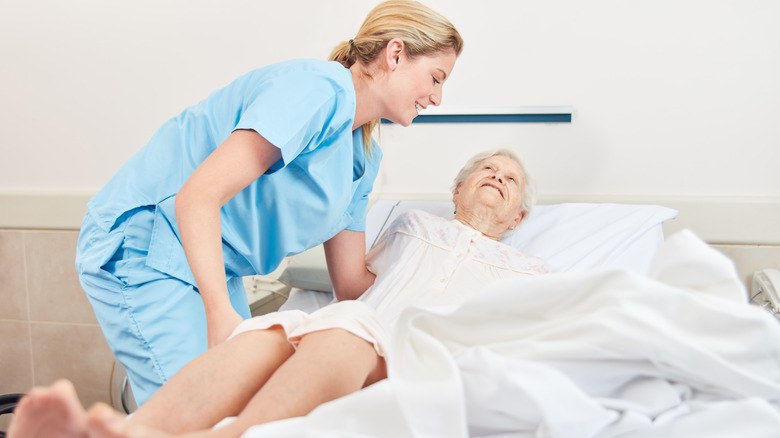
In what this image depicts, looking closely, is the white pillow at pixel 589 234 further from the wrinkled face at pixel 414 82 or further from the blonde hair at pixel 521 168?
the wrinkled face at pixel 414 82

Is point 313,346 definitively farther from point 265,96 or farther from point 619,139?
point 619,139

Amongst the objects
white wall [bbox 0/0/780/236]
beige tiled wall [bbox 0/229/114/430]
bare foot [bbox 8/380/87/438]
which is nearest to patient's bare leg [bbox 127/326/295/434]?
bare foot [bbox 8/380/87/438]

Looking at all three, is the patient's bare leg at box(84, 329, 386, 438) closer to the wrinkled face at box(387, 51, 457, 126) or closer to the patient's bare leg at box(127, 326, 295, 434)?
the patient's bare leg at box(127, 326, 295, 434)

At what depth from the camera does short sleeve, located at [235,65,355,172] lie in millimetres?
1054

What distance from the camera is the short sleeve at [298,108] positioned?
1.05 m

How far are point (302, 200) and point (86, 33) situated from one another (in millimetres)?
1598

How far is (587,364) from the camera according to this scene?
713 millimetres

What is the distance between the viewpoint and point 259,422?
2.28ft

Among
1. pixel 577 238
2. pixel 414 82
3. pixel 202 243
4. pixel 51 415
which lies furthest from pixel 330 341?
pixel 577 238

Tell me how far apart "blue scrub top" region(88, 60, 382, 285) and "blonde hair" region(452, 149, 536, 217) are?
64cm

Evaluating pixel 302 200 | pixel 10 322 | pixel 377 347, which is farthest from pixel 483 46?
pixel 10 322

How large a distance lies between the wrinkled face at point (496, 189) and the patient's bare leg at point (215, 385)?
974 mm

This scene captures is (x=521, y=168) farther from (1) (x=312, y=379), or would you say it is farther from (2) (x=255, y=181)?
(1) (x=312, y=379)

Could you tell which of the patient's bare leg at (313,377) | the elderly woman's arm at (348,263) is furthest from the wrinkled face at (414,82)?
the patient's bare leg at (313,377)
